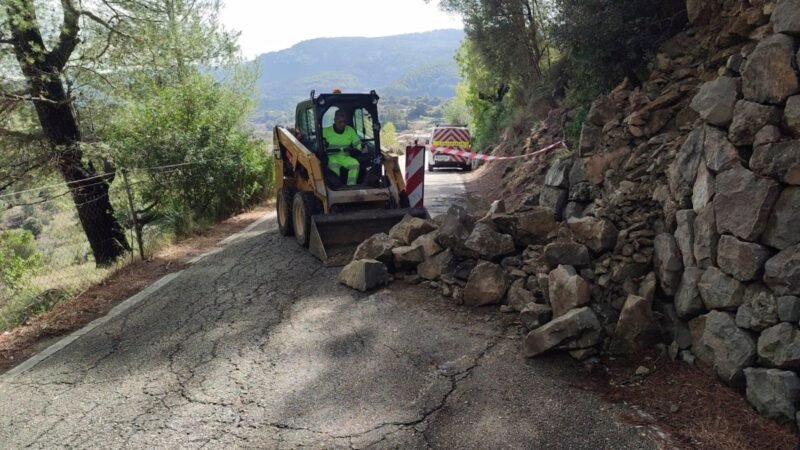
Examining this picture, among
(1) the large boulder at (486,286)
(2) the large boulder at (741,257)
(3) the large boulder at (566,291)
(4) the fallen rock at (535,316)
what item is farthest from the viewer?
(1) the large boulder at (486,286)

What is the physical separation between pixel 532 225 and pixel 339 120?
3.89 m

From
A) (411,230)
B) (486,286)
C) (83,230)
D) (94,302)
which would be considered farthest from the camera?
(83,230)

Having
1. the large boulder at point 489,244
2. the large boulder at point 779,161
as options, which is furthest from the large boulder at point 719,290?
the large boulder at point 489,244

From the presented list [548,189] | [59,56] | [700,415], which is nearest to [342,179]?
[548,189]

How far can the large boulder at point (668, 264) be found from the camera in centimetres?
405

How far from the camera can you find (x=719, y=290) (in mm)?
3584

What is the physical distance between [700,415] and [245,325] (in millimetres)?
4010

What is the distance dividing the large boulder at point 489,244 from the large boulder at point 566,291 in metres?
1.03

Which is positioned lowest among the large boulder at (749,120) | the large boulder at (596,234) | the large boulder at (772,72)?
the large boulder at (596,234)

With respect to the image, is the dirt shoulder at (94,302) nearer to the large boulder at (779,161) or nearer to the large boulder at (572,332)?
the large boulder at (572,332)

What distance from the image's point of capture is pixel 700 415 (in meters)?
3.38

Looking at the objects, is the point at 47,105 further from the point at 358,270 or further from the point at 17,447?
the point at 17,447

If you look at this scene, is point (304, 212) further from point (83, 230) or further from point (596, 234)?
point (83, 230)

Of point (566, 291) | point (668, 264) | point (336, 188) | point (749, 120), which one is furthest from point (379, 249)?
point (749, 120)
